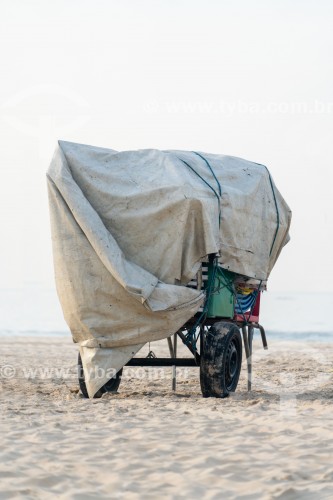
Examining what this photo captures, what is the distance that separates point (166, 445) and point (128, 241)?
3861mm

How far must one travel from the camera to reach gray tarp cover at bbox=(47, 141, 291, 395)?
10508 millimetres

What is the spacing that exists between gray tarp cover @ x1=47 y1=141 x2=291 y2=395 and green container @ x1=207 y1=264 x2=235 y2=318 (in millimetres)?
187

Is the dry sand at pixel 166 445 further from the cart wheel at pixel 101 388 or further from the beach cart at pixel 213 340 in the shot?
the beach cart at pixel 213 340

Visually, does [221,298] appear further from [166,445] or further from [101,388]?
[166,445]

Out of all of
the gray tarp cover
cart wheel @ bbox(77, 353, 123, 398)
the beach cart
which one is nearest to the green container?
the beach cart

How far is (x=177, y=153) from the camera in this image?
38.9ft

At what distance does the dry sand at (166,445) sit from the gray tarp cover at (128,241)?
91 centimetres

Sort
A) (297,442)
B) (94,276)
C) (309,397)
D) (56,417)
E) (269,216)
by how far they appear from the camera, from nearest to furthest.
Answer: (297,442) → (56,417) → (94,276) → (309,397) → (269,216)

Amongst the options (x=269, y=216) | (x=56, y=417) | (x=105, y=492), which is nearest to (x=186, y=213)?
(x=269, y=216)

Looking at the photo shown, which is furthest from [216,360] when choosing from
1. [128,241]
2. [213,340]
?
[128,241]

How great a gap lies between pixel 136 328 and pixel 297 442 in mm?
3509

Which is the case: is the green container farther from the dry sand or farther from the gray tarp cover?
the dry sand

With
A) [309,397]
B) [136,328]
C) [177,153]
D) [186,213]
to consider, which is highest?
[177,153]

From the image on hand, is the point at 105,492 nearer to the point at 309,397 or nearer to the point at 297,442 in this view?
the point at 297,442
